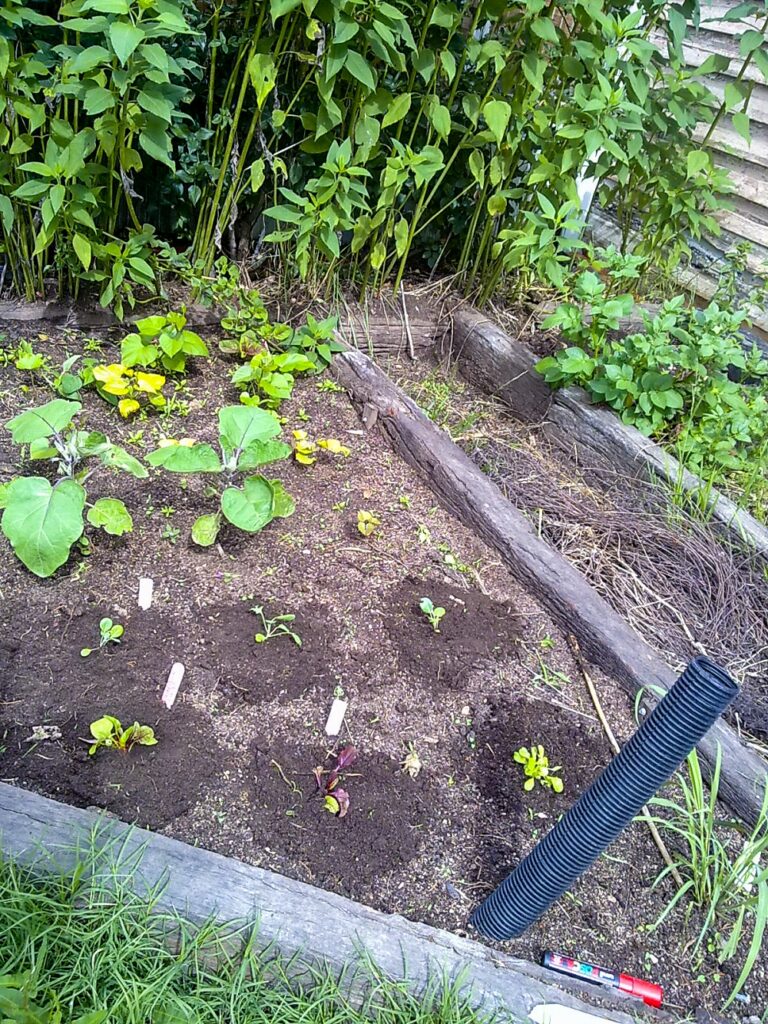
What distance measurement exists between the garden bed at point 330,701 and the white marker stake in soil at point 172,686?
0.02 m

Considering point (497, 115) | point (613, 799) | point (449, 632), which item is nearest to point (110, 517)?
point (449, 632)

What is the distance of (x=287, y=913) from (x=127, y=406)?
150cm

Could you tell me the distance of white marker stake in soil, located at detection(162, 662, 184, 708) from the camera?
1507 mm

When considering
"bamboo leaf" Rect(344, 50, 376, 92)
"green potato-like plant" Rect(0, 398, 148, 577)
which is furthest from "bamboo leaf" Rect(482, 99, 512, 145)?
"green potato-like plant" Rect(0, 398, 148, 577)

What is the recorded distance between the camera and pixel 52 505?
5.03 feet

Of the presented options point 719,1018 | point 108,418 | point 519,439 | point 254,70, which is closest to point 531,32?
point 254,70

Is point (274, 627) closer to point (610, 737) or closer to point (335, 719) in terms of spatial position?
point (335, 719)

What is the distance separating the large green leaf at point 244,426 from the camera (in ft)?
5.83

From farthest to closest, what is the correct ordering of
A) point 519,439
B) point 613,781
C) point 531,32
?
1. point 519,439
2. point 531,32
3. point 613,781

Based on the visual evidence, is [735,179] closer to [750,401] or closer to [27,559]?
[750,401]

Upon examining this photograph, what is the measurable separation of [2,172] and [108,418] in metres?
0.78

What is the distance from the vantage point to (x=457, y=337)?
3.13m

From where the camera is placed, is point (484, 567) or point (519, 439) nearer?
point (484, 567)

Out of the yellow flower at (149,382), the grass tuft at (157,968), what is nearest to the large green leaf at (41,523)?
the grass tuft at (157,968)
